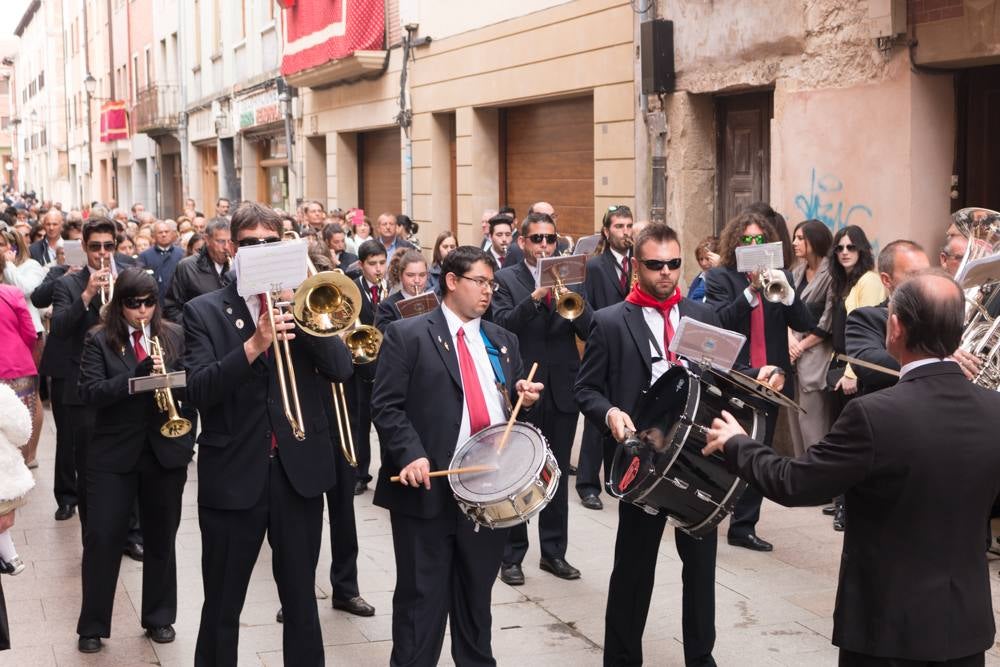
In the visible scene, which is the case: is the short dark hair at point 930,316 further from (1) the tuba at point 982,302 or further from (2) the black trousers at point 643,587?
(2) the black trousers at point 643,587

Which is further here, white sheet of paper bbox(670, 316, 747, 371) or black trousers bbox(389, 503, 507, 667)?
black trousers bbox(389, 503, 507, 667)

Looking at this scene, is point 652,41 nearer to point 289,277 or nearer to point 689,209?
point 689,209

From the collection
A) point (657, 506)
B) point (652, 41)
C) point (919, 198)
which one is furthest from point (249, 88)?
point (657, 506)

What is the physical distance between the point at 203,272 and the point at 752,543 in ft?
12.8

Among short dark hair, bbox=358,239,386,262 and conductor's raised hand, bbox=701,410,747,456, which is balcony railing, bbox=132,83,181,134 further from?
conductor's raised hand, bbox=701,410,747,456

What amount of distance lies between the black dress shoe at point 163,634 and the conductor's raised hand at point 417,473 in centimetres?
209

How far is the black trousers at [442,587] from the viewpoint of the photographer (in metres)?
5.06

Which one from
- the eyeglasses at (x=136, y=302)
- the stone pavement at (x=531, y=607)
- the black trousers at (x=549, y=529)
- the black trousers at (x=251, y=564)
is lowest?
the stone pavement at (x=531, y=607)

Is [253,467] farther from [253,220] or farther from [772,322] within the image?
[772,322]

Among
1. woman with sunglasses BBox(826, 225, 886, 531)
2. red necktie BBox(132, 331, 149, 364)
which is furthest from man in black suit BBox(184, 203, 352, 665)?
woman with sunglasses BBox(826, 225, 886, 531)

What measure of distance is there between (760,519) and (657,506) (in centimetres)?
389

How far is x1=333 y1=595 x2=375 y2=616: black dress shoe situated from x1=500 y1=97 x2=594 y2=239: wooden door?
7884 millimetres

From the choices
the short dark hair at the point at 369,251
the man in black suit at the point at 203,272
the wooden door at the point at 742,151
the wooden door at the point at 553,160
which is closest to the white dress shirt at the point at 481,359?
the man in black suit at the point at 203,272

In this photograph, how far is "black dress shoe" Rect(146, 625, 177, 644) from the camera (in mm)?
6309
